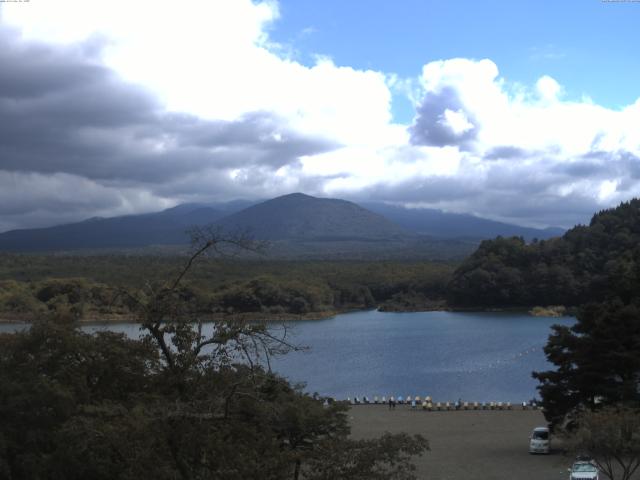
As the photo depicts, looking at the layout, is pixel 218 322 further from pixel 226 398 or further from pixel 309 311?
pixel 309 311

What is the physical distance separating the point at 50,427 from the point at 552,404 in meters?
12.8

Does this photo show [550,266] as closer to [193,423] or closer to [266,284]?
[266,284]

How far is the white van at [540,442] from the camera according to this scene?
1873 centimetres

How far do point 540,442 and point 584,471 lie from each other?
4.41 meters

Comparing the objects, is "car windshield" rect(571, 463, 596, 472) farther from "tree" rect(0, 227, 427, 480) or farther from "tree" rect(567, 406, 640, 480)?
"tree" rect(0, 227, 427, 480)

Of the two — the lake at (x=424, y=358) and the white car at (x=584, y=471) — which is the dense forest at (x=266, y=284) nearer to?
the lake at (x=424, y=358)

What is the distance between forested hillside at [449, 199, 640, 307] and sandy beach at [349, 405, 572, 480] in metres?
51.2

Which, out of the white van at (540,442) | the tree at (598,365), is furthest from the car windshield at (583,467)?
the white van at (540,442)

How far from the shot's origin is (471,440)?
21500 millimetres

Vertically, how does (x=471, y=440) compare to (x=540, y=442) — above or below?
below

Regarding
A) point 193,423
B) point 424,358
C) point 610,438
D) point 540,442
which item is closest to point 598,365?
point 540,442

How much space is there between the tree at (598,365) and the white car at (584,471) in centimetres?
318

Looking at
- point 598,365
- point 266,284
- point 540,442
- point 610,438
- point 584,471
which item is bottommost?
point 540,442

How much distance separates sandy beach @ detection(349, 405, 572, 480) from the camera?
1688 cm
